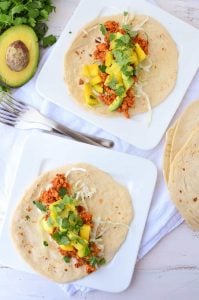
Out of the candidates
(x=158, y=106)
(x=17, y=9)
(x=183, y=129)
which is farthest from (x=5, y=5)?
Result: (x=183, y=129)

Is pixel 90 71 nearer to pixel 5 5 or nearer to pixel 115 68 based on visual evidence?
pixel 115 68

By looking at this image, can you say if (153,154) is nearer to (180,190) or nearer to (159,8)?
(180,190)

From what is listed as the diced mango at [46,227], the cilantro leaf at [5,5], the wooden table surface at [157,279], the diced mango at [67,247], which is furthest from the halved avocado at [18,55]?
the wooden table surface at [157,279]

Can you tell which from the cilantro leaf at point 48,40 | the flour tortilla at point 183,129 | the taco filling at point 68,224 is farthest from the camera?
the cilantro leaf at point 48,40

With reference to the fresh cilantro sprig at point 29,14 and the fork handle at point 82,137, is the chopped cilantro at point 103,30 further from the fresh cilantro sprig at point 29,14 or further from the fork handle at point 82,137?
the fork handle at point 82,137

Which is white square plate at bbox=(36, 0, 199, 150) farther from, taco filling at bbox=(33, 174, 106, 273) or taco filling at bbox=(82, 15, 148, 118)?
taco filling at bbox=(33, 174, 106, 273)

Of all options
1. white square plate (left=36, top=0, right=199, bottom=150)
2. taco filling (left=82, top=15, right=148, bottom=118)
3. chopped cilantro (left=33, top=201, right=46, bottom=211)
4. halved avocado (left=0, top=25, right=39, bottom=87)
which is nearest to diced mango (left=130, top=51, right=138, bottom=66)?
taco filling (left=82, top=15, right=148, bottom=118)

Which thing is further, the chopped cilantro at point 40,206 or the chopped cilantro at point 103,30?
the chopped cilantro at point 103,30

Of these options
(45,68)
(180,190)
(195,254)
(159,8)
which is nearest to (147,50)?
(159,8)
